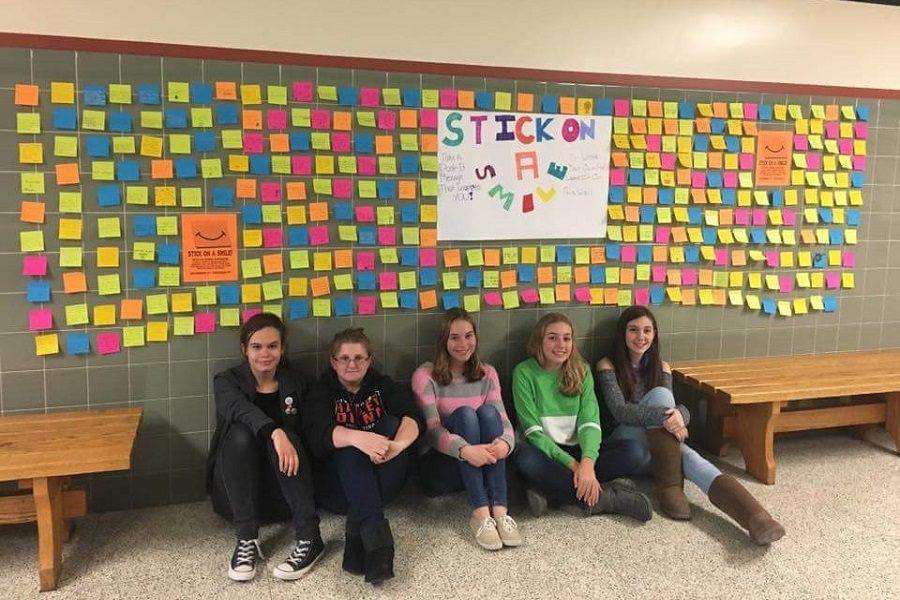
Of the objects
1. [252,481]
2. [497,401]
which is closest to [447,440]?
[497,401]

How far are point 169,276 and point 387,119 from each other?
1053 millimetres

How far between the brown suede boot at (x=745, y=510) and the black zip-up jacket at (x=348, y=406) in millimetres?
1153

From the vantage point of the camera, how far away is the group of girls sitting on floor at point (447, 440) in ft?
8.01

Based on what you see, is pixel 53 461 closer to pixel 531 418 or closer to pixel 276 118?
pixel 276 118

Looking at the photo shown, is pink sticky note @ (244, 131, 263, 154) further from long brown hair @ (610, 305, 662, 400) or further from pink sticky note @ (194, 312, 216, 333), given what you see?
long brown hair @ (610, 305, 662, 400)

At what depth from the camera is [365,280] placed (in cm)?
295

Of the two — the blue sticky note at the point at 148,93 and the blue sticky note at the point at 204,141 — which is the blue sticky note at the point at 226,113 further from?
the blue sticky note at the point at 148,93

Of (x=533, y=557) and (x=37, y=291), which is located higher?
(x=37, y=291)

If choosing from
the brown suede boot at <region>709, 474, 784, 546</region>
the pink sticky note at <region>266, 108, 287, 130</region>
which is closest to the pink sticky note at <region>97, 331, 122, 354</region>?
the pink sticky note at <region>266, 108, 287, 130</region>

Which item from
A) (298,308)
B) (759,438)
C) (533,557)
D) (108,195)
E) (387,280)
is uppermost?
(108,195)

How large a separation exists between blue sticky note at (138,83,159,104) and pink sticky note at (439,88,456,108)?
1094 millimetres

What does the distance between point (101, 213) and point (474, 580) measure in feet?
6.11

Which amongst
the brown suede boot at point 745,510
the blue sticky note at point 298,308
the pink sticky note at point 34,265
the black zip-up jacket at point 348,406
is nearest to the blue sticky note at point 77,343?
the pink sticky note at point 34,265

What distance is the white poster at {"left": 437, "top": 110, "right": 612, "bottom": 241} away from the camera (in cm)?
301
